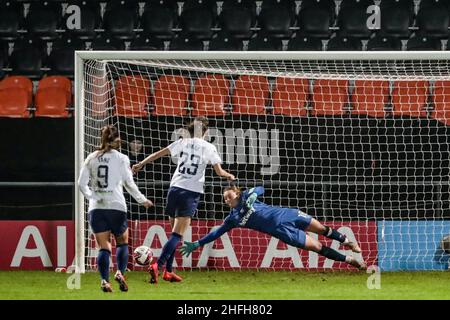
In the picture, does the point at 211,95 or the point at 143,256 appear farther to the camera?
the point at 211,95

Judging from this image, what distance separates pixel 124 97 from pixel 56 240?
79.4 inches

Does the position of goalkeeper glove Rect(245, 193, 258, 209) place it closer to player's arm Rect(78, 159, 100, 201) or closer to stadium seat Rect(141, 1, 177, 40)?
player's arm Rect(78, 159, 100, 201)

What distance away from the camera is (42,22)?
644 inches

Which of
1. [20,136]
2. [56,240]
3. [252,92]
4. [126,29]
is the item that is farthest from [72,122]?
[126,29]

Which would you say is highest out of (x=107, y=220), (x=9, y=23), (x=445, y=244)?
(x=9, y=23)

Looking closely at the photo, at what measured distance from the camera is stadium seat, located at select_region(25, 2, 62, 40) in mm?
16328

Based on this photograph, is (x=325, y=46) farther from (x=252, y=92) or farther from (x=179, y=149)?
(x=179, y=149)

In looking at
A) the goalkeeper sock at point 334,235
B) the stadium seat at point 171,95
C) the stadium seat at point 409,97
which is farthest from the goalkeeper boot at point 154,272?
the stadium seat at point 409,97

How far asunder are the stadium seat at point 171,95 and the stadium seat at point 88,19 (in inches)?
99.5

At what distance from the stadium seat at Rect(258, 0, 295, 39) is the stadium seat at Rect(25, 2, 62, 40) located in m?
3.06

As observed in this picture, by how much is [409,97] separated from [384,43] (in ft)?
6.16

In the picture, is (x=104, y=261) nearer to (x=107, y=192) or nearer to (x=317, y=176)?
(x=107, y=192)

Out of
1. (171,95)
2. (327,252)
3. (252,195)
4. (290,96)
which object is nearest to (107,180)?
(252,195)

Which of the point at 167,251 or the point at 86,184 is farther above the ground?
the point at 86,184
